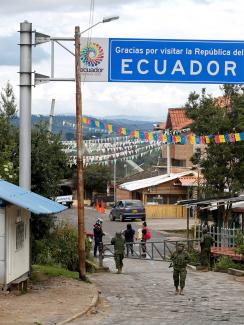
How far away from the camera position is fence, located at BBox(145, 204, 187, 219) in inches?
2537

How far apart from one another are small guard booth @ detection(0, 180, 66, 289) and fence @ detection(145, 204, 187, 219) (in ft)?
148

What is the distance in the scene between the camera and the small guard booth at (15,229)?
661 inches

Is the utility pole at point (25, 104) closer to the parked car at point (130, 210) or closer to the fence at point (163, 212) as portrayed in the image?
the parked car at point (130, 210)

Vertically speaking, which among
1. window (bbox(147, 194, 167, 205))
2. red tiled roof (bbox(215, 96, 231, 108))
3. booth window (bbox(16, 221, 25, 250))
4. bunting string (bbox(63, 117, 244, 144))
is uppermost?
red tiled roof (bbox(215, 96, 231, 108))

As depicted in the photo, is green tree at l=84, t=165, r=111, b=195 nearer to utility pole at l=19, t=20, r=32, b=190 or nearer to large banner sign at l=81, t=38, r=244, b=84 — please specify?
utility pole at l=19, t=20, r=32, b=190

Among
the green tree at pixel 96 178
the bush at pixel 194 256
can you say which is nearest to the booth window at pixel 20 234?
the bush at pixel 194 256

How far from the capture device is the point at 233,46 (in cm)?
2091

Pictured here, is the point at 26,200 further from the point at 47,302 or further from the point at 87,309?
the point at 87,309

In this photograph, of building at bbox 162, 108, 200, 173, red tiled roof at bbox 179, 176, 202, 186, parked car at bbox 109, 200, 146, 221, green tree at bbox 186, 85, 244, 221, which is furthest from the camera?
building at bbox 162, 108, 200, 173

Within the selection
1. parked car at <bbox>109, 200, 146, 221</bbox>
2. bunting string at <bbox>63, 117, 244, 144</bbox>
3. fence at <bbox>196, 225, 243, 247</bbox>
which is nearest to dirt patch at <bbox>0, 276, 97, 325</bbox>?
bunting string at <bbox>63, 117, 244, 144</bbox>

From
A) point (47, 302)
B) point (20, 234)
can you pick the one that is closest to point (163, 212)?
point (20, 234)

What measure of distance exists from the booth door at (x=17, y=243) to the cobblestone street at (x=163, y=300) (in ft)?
7.22

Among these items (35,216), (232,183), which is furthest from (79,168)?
(232,183)

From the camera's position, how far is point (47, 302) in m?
16.8
